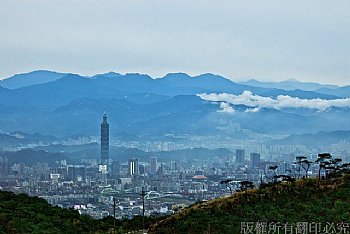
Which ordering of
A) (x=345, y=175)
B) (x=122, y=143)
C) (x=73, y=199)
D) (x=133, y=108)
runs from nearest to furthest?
(x=345, y=175) → (x=73, y=199) → (x=122, y=143) → (x=133, y=108)

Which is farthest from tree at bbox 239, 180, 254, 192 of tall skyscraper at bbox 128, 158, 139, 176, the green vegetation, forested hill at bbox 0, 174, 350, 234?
tall skyscraper at bbox 128, 158, 139, 176

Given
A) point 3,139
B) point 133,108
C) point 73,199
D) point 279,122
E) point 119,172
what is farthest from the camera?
point 133,108

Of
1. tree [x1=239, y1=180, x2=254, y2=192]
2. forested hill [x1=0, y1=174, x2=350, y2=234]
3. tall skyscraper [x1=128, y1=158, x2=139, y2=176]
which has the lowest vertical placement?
tall skyscraper [x1=128, y1=158, x2=139, y2=176]

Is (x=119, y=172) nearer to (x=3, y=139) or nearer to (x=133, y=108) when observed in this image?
(x=3, y=139)

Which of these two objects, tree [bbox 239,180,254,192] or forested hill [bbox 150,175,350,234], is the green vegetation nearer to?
forested hill [bbox 150,175,350,234]

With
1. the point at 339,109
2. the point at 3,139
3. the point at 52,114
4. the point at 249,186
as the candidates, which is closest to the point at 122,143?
the point at 3,139

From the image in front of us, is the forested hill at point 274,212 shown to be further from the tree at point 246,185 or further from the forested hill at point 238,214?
the tree at point 246,185

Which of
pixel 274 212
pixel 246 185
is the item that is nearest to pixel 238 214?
pixel 274 212

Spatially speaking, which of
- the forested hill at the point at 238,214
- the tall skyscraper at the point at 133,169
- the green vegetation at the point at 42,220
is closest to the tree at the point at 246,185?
the forested hill at the point at 238,214
